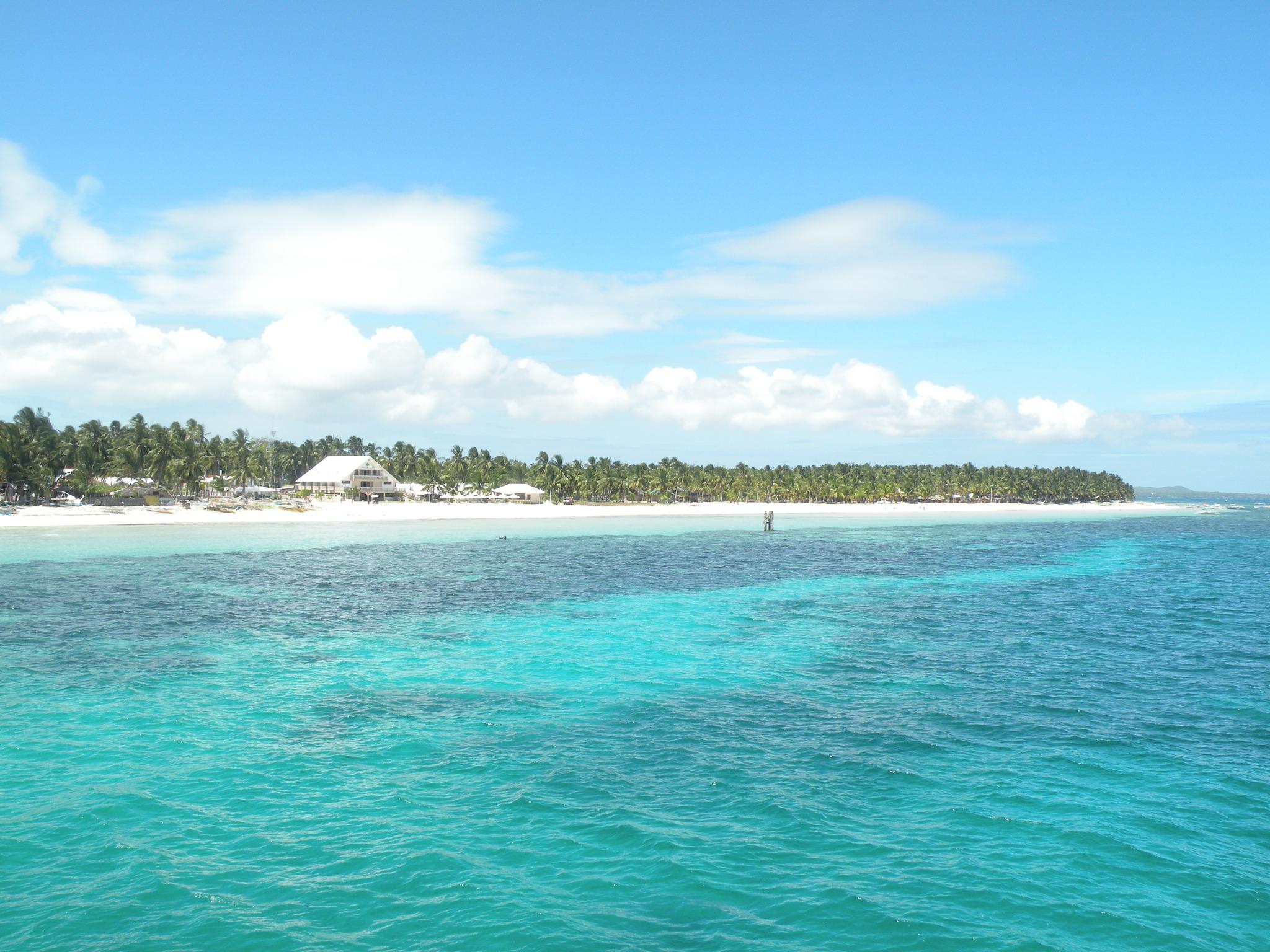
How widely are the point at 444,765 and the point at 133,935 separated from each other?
631 cm

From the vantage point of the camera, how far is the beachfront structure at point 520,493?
15638 cm

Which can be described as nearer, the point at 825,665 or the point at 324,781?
the point at 324,781

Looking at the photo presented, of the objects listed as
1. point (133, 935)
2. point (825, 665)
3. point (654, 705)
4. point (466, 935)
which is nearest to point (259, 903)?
point (133, 935)

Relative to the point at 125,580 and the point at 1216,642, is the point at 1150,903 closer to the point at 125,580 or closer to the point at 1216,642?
the point at 1216,642

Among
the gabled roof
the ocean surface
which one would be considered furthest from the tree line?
the ocean surface

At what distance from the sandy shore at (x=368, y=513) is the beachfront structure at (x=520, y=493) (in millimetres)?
2992

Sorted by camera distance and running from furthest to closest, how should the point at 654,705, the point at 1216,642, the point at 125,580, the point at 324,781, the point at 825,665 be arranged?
1. the point at 125,580
2. the point at 1216,642
3. the point at 825,665
4. the point at 654,705
5. the point at 324,781

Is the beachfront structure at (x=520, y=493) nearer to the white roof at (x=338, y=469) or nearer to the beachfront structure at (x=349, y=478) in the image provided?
the beachfront structure at (x=349, y=478)

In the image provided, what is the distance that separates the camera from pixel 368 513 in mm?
111750

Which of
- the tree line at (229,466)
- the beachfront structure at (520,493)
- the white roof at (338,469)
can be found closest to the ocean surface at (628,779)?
the tree line at (229,466)

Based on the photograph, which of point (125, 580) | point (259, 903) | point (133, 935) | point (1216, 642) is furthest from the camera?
point (125, 580)

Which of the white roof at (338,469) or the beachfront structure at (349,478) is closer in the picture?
the beachfront structure at (349,478)

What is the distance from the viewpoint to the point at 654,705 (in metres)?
20.3

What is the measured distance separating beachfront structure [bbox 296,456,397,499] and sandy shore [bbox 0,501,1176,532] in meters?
10.5
